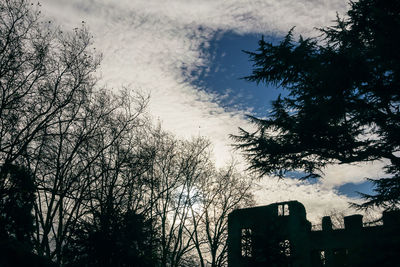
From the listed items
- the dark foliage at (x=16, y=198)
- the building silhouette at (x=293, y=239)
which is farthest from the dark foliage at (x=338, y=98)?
the dark foliage at (x=16, y=198)

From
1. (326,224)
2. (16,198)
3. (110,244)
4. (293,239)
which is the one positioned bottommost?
(110,244)

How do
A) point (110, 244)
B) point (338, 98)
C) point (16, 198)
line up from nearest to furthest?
point (338, 98), point (110, 244), point (16, 198)

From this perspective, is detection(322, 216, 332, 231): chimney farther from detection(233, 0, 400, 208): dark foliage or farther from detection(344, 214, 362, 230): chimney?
detection(233, 0, 400, 208): dark foliage

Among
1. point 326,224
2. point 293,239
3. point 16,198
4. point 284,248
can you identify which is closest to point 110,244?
point 16,198

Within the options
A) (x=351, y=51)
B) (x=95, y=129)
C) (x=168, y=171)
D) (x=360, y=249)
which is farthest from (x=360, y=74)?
(x=168, y=171)

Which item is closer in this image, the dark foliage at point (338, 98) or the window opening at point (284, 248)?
the dark foliage at point (338, 98)

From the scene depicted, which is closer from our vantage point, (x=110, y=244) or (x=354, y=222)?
(x=110, y=244)

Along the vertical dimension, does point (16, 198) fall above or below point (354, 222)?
above

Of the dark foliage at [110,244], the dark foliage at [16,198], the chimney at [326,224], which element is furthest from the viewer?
the chimney at [326,224]

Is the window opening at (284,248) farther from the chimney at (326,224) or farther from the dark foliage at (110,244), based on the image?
the dark foliage at (110,244)

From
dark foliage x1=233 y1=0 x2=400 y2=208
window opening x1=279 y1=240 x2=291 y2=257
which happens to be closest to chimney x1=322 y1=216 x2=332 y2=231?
window opening x1=279 y1=240 x2=291 y2=257

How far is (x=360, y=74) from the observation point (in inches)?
283

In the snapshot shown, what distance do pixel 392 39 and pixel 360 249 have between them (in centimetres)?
508

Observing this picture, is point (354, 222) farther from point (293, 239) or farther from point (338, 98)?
point (338, 98)
